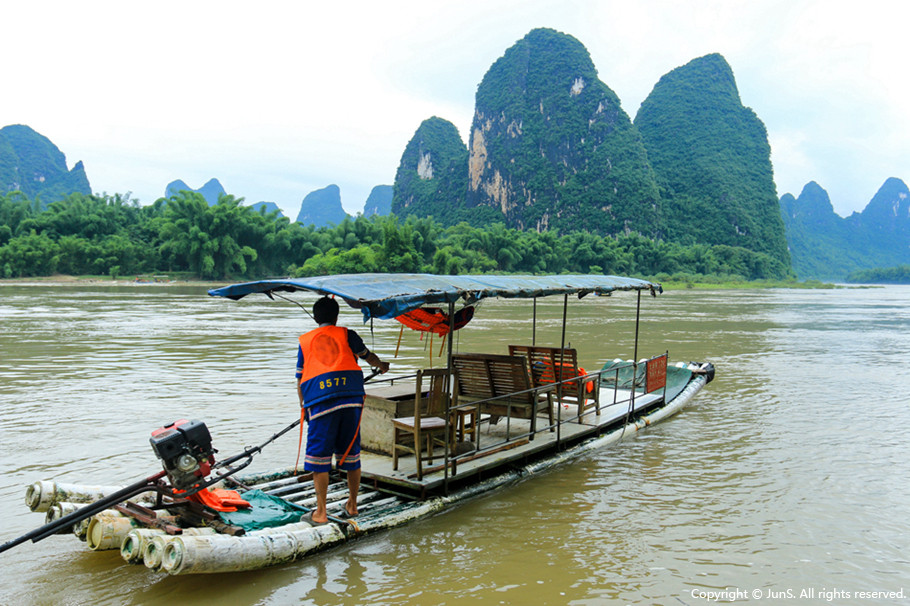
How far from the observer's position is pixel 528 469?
18.4ft

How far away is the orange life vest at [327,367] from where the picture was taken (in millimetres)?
4086

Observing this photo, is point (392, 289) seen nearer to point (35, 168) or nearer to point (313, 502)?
point (313, 502)

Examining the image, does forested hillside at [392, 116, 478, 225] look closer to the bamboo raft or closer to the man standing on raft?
the bamboo raft

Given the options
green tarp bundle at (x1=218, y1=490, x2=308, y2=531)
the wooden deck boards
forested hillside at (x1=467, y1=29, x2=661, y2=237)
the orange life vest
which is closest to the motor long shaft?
green tarp bundle at (x1=218, y1=490, x2=308, y2=531)

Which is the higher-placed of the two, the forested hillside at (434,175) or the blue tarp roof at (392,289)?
the forested hillside at (434,175)

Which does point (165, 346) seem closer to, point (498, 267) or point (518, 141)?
point (498, 267)

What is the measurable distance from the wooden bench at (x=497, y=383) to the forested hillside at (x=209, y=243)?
154 ft

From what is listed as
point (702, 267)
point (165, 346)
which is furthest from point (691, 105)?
point (165, 346)

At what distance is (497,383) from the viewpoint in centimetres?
594

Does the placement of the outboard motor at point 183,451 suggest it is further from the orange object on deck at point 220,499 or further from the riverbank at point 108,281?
the riverbank at point 108,281

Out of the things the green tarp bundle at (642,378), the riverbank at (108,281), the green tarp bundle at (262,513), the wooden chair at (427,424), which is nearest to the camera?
the green tarp bundle at (262,513)

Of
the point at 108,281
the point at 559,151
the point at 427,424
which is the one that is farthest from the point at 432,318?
the point at 559,151

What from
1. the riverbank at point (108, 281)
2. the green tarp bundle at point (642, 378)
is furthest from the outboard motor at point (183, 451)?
the riverbank at point (108, 281)

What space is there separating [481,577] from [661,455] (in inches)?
138
